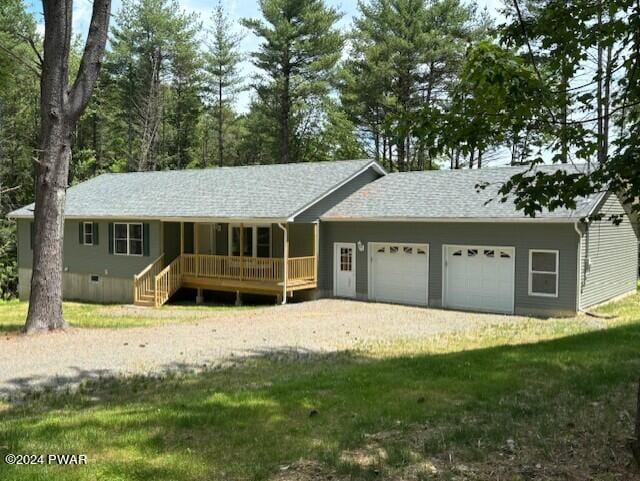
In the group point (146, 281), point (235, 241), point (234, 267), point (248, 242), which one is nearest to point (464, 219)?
point (234, 267)

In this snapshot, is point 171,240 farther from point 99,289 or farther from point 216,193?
point 99,289

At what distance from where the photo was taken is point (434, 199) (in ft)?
62.0

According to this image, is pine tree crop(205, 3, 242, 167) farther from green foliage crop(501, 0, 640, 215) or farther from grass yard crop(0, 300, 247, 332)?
green foliage crop(501, 0, 640, 215)

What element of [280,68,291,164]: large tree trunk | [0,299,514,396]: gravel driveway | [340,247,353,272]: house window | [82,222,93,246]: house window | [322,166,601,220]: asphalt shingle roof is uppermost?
[280,68,291,164]: large tree trunk

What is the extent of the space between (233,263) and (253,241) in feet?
4.96

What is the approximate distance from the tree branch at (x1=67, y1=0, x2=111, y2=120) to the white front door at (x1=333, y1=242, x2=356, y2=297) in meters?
9.99

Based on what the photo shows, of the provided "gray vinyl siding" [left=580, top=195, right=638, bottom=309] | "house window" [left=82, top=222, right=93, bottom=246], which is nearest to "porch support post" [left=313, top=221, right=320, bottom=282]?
"gray vinyl siding" [left=580, top=195, right=638, bottom=309]

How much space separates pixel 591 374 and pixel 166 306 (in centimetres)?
1562

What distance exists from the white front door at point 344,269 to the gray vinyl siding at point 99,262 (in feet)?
21.8

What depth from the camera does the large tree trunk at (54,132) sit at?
11.9 meters

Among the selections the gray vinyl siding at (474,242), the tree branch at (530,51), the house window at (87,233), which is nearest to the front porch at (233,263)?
the gray vinyl siding at (474,242)

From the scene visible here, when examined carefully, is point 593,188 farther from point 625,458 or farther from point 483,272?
point 483,272

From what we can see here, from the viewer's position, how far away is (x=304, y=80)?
123ft

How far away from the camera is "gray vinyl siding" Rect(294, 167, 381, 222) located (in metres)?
19.4
